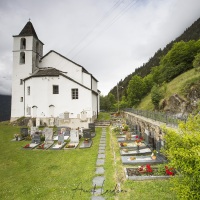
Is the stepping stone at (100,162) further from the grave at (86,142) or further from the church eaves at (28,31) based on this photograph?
the church eaves at (28,31)

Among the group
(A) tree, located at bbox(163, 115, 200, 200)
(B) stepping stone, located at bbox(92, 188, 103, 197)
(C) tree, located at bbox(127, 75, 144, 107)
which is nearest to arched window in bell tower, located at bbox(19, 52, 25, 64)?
(B) stepping stone, located at bbox(92, 188, 103, 197)

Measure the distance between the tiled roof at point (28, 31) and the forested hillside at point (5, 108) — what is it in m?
21.5

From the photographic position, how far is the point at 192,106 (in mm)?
25578

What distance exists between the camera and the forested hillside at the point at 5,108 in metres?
41.6

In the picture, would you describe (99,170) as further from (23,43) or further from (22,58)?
(23,43)

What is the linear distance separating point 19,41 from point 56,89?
1222cm

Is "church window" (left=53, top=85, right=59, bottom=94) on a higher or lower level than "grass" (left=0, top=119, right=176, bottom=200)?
higher

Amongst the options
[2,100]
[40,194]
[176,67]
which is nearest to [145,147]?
[40,194]

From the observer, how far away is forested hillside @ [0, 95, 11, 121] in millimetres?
41609

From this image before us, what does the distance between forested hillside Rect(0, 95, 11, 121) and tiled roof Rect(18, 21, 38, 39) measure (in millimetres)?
21509

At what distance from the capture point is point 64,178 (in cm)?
863

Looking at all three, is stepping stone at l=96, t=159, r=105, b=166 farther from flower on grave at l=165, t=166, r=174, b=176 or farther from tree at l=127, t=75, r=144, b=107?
tree at l=127, t=75, r=144, b=107

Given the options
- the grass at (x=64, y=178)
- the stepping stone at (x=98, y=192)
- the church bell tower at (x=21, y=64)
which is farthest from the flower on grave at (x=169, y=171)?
the church bell tower at (x=21, y=64)

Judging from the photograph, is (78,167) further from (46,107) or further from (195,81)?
(195,81)
